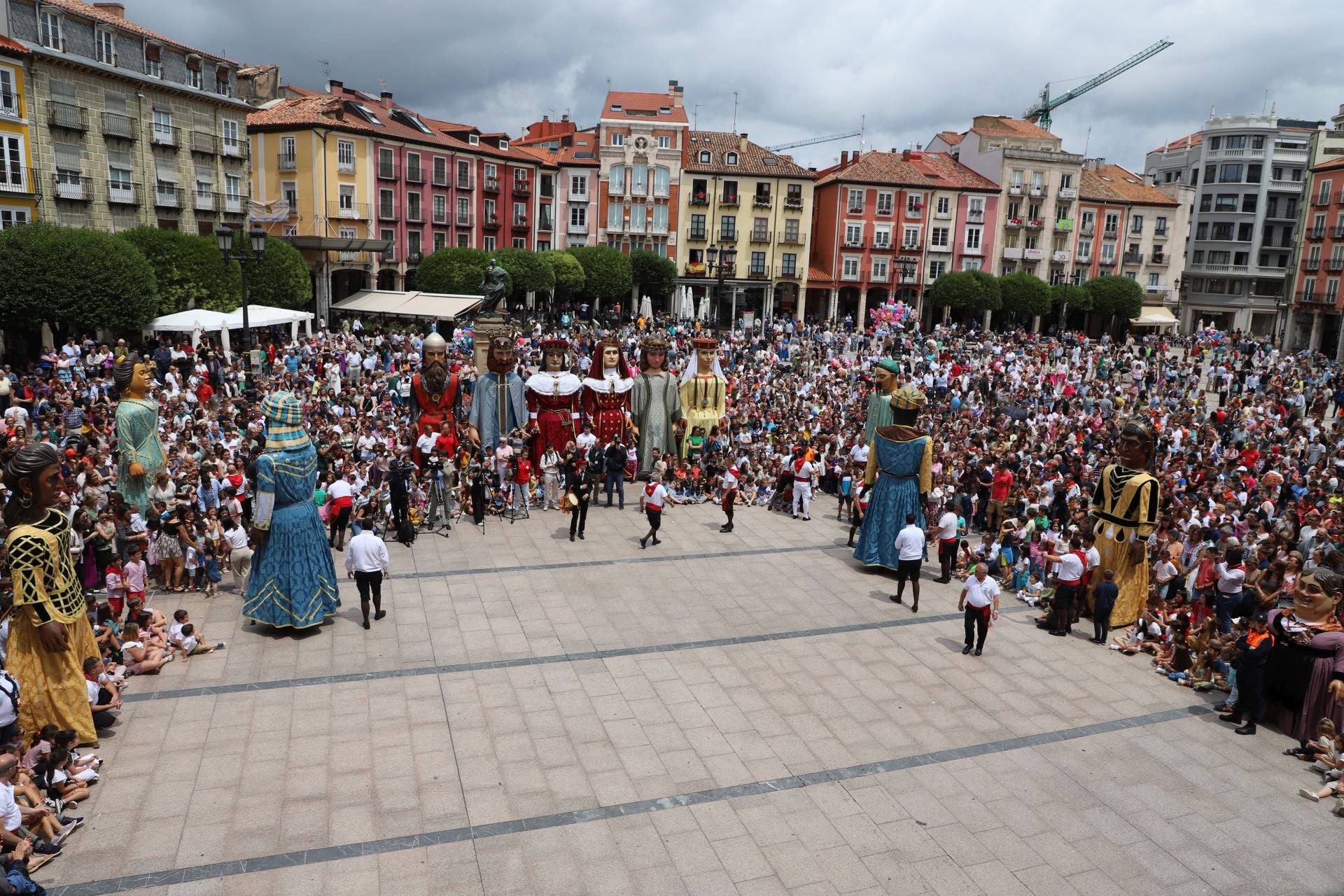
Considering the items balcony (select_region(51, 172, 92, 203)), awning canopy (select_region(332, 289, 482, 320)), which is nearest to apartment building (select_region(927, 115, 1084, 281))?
awning canopy (select_region(332, 289, 482, 320))

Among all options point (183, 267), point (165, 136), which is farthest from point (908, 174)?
point (183, 267)

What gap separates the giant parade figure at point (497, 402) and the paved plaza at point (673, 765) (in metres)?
5.42

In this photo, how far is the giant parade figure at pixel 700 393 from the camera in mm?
17922

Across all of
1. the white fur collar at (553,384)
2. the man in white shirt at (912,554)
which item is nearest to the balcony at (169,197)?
the white fur collar at (553,384)

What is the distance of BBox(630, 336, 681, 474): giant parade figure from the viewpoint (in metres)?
17.4

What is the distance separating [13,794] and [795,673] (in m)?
6.67

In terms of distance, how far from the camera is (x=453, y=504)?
15.4m

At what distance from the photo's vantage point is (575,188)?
5081 cm

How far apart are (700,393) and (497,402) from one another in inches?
160

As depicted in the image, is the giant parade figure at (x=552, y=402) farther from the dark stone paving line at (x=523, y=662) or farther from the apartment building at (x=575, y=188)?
the apartment building at (x=575, y=188)

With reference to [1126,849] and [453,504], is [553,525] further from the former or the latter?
[1126,849]

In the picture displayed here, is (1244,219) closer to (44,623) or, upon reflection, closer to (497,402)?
Answer: (497,402)

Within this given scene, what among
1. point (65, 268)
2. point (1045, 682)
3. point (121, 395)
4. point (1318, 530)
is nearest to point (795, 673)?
Answer: point (1045, 682)

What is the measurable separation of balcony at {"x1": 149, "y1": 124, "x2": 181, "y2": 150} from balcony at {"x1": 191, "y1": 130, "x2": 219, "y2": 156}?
1.74 ft
